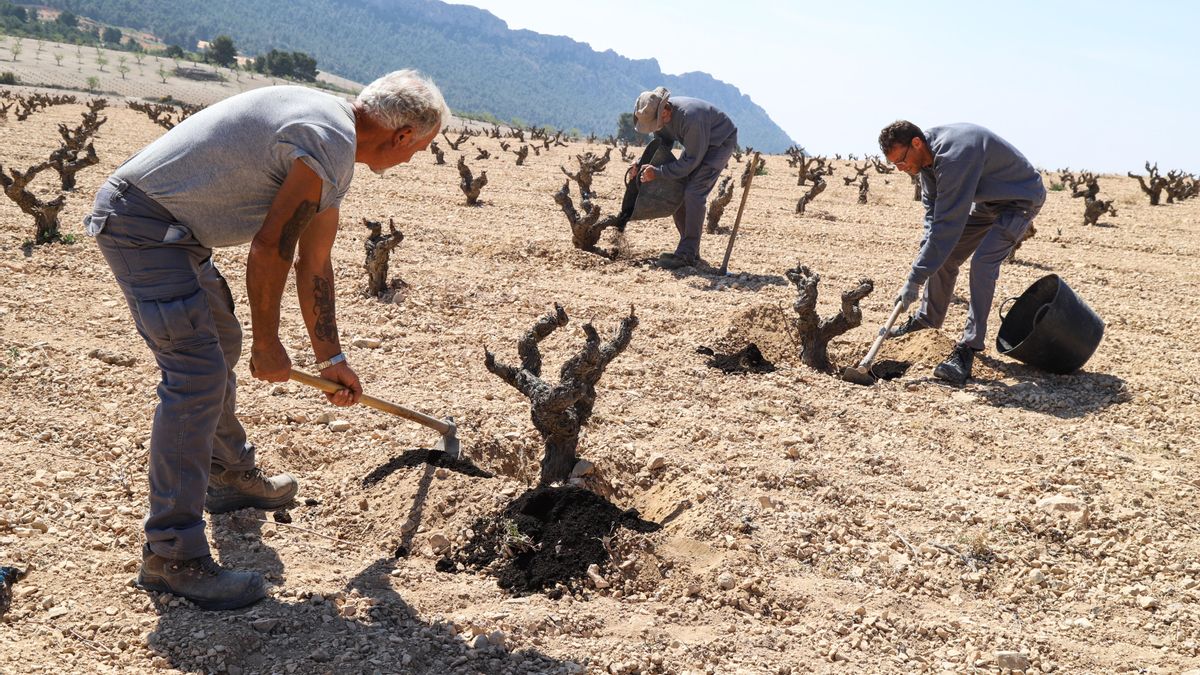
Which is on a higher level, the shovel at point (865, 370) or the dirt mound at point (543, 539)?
the shovel at point (865, 370)

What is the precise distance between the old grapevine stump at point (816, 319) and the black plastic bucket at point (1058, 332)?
95cm

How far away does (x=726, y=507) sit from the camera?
12.1 ft

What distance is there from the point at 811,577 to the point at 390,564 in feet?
5.27

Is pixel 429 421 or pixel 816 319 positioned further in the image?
pixel 816 319

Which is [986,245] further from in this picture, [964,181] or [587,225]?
[587,225]

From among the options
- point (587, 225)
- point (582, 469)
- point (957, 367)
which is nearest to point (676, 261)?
point (587, 225)

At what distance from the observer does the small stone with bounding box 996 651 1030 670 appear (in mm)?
2838

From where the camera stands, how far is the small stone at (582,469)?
397cm

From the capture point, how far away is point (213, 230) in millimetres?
2670

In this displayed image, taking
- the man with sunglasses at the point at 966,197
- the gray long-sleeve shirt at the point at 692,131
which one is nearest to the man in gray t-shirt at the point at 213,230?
the man with sunglasses at the point at 966,197

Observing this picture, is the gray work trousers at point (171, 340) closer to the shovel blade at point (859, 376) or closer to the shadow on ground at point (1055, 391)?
the shovel blade at point (859, 376)

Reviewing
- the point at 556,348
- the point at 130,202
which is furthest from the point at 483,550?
the point at 556,348

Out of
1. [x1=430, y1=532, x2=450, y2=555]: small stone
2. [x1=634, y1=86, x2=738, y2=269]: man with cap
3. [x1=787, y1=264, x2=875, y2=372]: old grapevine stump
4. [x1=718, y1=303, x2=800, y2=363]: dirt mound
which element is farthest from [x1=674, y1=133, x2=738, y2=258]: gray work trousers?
[x1=430, y1=532, x2=450, y2=555]: small stone

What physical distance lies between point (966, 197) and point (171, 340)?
452 cm
